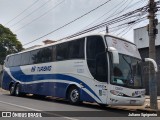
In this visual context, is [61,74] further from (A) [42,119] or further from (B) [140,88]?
(A) [42,119]

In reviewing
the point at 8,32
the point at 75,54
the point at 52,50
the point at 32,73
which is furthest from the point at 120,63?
the point at 8,32

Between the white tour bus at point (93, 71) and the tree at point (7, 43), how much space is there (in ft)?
92.2

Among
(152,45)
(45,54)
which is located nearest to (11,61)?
(45,54)

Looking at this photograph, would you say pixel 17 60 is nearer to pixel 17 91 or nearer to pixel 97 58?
pixel 17 91

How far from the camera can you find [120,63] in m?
15.2

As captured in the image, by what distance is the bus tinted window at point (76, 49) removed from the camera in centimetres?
1689

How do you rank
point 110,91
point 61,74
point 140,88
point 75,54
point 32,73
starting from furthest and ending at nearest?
point 32,73 < point 61,74 < point 75,54 < point 140,88 < point 110,91

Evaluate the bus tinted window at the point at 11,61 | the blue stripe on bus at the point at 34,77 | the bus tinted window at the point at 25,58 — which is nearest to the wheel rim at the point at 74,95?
the blue stripe on bus at the point at 34,77

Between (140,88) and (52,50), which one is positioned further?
(52,50)

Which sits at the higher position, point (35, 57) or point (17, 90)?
point (35, 57)

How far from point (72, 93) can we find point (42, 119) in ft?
20.1

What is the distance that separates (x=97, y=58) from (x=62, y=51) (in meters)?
3.62

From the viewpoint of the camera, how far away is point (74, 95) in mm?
17203

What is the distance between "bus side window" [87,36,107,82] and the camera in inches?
595
